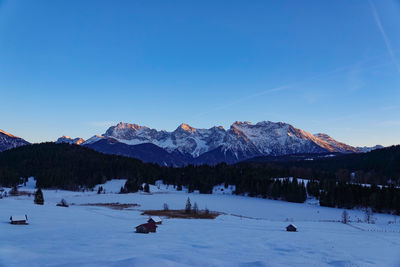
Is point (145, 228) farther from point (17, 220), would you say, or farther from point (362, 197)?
point (362, 197)

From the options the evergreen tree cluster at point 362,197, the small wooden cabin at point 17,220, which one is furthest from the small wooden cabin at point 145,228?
the evergreen tree cluster at point 362,197

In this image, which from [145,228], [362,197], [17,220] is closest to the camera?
[145,228]

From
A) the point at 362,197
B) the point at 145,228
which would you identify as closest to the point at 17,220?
the point at 145,228

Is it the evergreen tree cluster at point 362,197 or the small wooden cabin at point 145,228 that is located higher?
the evergreen tree cluster at point 362,197

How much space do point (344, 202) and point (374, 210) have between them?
41.3ft

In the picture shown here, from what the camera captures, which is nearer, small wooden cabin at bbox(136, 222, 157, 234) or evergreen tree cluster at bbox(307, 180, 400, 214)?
small wooden cabin at bbox(136, 222, 157, 234)

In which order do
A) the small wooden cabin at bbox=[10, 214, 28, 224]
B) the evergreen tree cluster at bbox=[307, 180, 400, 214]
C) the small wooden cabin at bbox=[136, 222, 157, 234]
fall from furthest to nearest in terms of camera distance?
the evergreen tree cluster at bbox=[307, 180, 400, 214]
the small wooden cabin at bbox=[10, 214, 28, 224]
the small wooden cabin at bbox=[136, 222, 157, 234]

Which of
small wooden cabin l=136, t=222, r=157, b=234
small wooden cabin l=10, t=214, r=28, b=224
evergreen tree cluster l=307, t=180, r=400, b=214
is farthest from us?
evergreen tree cluster l=307, t=180, r=400, b=214

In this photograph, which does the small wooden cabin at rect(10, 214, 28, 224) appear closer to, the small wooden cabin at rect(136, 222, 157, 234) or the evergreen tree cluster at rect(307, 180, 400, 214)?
the small wooden cabin at rect(136, 222, 157, 234)

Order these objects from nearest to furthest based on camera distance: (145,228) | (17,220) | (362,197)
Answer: (145,228) < (17,220) < (362,197)

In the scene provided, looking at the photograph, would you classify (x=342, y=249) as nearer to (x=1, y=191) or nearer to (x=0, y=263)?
(x=0, y=263)

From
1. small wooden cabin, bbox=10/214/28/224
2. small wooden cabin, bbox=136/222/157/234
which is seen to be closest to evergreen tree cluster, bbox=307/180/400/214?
small wooden cabin, bbox=136/222/157/234

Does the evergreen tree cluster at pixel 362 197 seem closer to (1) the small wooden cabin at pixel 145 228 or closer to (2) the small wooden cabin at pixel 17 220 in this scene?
(1) the small wooden cabin at pixel 145 228

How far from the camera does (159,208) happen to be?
404ft
